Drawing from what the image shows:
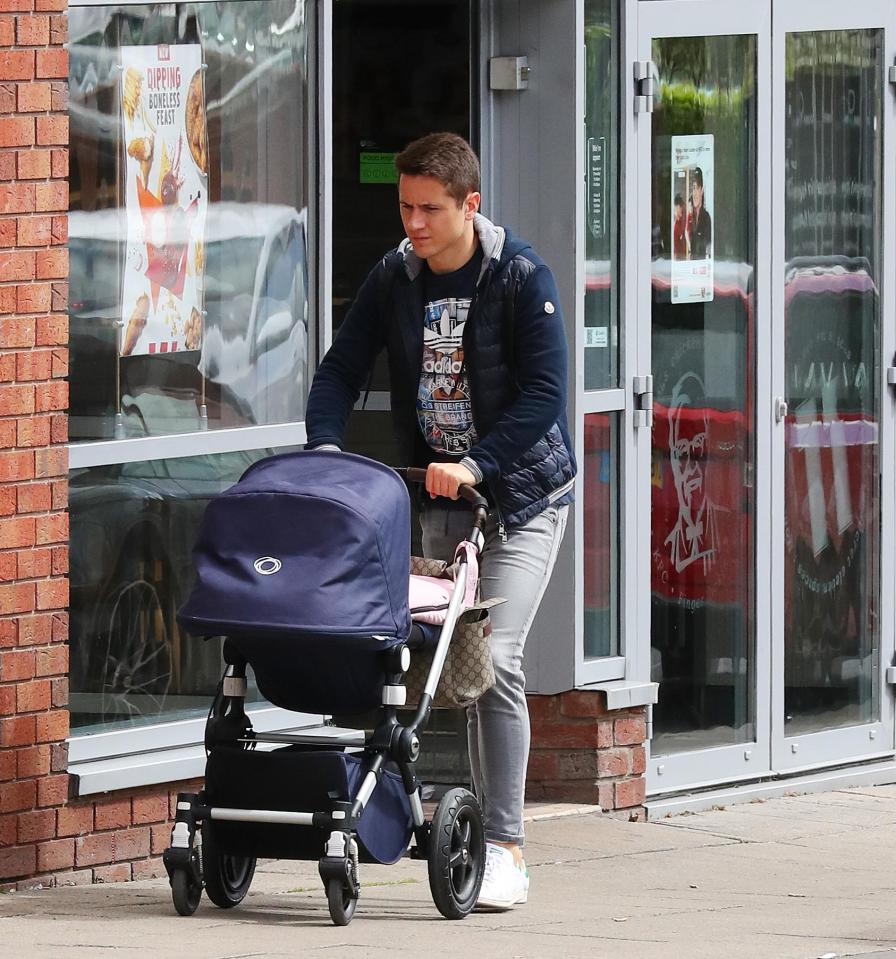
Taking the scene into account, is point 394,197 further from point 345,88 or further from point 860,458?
point 860,458

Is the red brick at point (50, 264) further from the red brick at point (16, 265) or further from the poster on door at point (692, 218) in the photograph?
the poster on door at point (692, 218)

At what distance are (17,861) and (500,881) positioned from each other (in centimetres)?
127

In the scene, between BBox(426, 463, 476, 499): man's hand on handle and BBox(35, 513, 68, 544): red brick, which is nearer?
BBox(426, 463, 476, 499): man's hand on handle

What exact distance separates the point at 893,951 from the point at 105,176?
2918 mm

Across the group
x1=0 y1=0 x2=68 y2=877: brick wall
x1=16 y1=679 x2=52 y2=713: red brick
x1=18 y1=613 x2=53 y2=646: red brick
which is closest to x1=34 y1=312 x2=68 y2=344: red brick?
x1=0 y1=0 x2=68 y2=877: brick wall

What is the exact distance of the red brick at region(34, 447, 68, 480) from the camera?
20.7 ft

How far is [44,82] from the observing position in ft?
20.7

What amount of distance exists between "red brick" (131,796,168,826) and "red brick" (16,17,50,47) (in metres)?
2.05

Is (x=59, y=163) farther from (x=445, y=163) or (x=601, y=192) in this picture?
(x=601, y=192)

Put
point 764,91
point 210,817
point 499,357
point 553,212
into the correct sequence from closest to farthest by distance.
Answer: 1. point 210,817
2. point 499,357
3. point 553,212
4. point 764,91

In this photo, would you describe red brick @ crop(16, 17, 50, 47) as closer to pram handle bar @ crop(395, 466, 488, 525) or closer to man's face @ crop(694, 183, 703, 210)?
pram handle bar @ crop(395, 466, 488, 525)

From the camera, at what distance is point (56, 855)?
6387 millimetres

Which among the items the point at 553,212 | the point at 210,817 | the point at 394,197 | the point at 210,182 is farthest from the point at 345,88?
the point at 210,817

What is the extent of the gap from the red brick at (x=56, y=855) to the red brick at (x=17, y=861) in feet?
0.07
